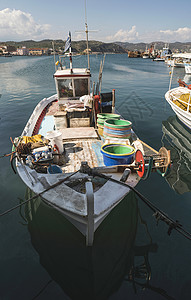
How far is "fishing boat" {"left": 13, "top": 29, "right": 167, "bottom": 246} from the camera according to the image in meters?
4.76

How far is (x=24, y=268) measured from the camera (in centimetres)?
534

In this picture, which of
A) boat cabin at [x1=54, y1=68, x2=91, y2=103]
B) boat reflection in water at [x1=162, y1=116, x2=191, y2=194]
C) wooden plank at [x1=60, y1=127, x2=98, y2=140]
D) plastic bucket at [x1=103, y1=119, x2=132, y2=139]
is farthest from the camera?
boat cabin at [x1=54, y1=68, x2=91, y2=103]

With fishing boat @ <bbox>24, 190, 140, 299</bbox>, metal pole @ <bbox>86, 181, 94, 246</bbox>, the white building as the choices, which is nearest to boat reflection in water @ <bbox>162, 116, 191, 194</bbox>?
fishing boat @ <bbox>24, 190, 140, 299</bbox>

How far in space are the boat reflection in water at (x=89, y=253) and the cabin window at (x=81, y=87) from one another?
25.6 ft

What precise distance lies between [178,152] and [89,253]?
375 inches

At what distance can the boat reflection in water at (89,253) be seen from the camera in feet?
16.1

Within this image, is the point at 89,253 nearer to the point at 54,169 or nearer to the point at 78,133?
the point at 54,169

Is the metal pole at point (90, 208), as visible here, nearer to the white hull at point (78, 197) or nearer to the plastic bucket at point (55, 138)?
the white hull at point (78, 197)

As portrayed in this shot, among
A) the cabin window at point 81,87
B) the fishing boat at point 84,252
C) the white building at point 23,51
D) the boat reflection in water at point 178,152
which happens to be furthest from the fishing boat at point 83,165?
the white building at point 23,51

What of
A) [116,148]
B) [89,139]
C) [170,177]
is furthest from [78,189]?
[170,177]

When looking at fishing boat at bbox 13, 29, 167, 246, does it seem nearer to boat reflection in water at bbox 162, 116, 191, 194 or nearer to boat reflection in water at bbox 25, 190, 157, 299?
boat reflection in water at bbox 25, 190, 157, 299

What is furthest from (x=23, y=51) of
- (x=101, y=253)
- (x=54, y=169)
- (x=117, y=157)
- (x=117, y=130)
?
(x=101, y=253)

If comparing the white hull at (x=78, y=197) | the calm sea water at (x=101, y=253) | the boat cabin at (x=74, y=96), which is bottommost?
the calm sea water at (x=101, y=253)

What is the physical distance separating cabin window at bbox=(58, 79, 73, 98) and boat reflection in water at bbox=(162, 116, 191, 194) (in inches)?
310
